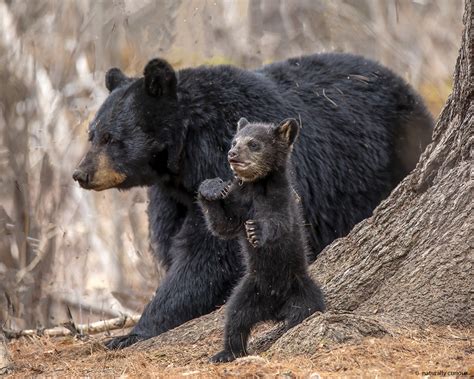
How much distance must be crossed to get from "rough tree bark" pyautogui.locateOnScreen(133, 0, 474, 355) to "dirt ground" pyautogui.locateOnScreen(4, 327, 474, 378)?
0.40 feet

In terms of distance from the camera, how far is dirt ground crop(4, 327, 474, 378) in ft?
14.1

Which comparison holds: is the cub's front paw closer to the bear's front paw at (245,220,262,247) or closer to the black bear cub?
the black bear cub

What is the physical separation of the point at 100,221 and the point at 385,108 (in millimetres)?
4991

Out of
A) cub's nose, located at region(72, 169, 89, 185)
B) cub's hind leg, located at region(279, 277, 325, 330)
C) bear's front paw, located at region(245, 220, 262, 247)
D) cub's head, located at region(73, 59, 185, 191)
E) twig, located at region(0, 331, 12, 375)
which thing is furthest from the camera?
cub's head, located at region(73, 59, 185, 191)

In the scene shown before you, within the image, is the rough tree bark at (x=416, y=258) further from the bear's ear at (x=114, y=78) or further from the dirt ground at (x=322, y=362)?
the bear's ear at (x=114, y=78)

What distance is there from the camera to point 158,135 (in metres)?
7.46

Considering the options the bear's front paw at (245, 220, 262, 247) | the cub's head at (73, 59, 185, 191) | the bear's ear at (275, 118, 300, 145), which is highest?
the cub's head at (73, 59, 185, 191)

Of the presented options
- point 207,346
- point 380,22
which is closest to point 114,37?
point 380,22

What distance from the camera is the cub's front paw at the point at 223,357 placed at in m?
5.10

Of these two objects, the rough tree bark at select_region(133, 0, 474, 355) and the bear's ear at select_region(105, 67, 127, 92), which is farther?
the bear's ear at select_region(105, 67, 127, 92)

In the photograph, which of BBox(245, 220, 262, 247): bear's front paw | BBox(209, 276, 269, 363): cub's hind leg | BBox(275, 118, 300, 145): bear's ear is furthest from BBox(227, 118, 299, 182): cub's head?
BBox(209, 276, 269, 363): cub's hind leg

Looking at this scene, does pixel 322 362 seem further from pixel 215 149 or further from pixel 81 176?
pixel 81 176

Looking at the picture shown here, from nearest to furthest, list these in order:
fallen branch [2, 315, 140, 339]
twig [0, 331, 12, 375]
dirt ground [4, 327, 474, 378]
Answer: dirt ground [4, 327, 474, 378], twig [0, 331, 12, 375], fallen branch [2, 315, 140, 339]

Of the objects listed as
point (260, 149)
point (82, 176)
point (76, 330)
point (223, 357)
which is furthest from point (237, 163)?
point (76, 330)
